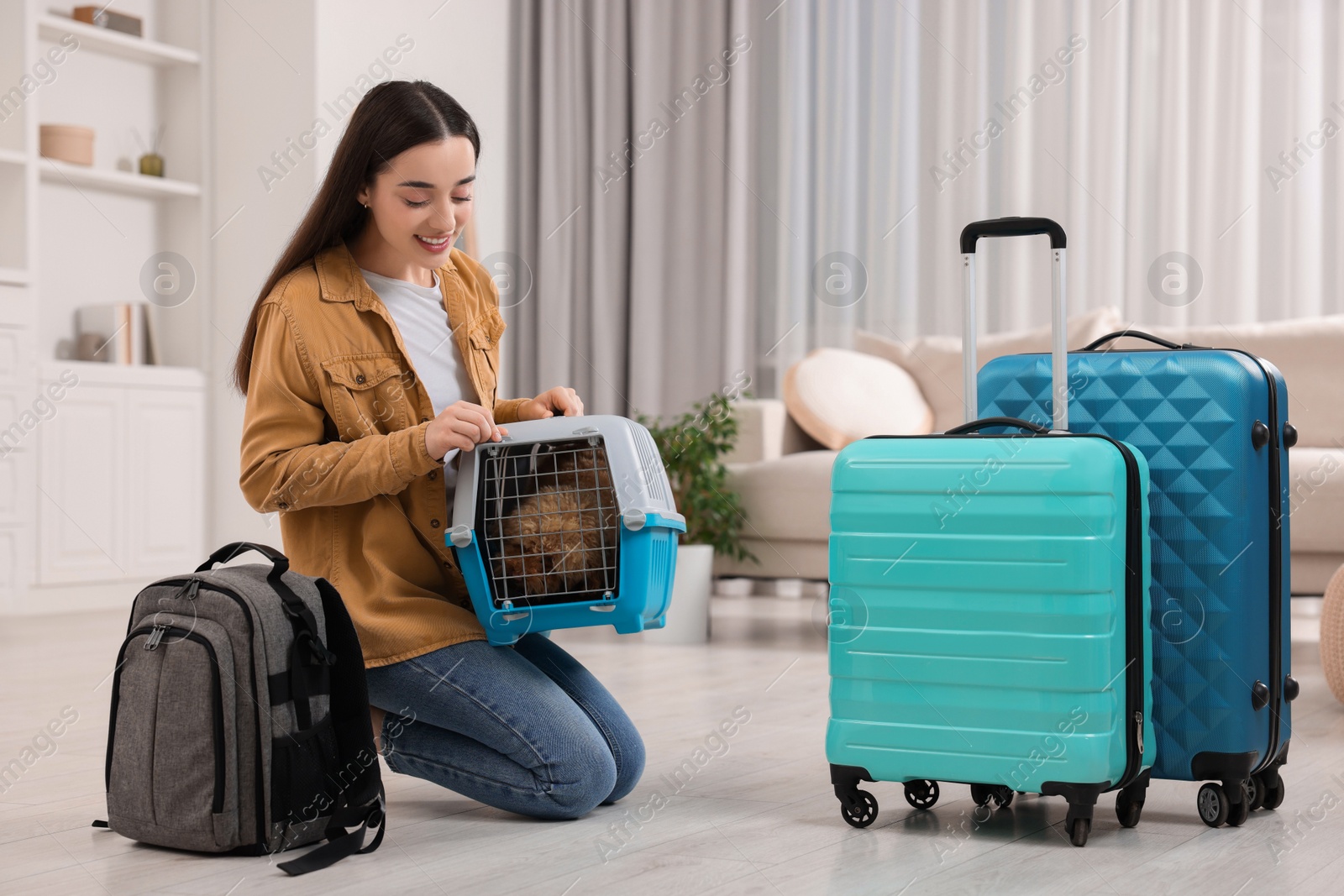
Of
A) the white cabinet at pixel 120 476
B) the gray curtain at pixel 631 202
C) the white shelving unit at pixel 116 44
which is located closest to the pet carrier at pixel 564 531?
the white cabinet at pixel 120 476

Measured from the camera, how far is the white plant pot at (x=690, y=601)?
3.18 meters

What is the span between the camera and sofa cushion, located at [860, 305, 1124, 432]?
361 cm

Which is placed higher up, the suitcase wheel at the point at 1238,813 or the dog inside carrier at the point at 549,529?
the dog inside carrier at the point at 549,529

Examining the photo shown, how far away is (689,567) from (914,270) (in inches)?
78.0

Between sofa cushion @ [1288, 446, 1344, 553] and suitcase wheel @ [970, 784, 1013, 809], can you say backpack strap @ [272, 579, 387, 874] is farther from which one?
sofa cushion @ [1288, 446, 1344, 553]

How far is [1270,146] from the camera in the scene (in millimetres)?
4324

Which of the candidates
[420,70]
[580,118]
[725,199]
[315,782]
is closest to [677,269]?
[725,199]

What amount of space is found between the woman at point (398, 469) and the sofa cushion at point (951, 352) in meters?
2.25

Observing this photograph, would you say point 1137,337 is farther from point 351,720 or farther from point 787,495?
point 787,495

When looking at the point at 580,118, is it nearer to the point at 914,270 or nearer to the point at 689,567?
the point at 914,270

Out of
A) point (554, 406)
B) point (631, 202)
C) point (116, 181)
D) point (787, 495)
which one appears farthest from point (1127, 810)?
point (631, 202)

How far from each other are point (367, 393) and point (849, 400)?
7.10 ft

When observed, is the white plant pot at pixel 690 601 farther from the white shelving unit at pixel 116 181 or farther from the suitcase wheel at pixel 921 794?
the white shelving unit at pixel 116 181

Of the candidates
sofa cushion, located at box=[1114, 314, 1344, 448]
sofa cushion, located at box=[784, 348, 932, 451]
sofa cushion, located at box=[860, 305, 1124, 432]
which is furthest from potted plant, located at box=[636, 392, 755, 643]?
sofa cushion, located at box=[1114, 314, 1344, 448]
